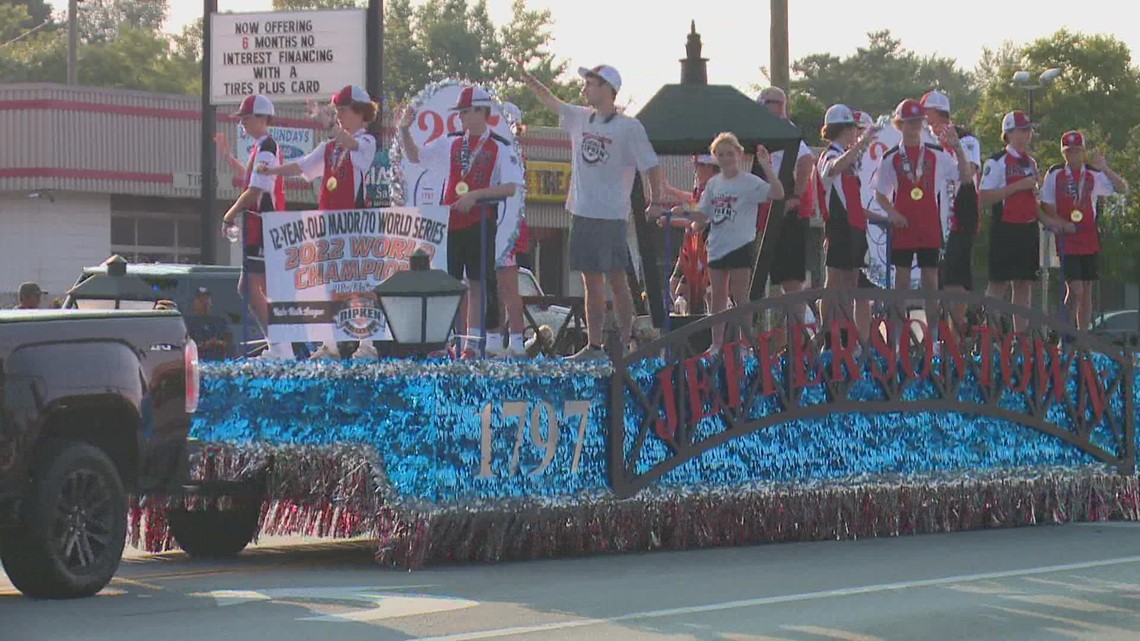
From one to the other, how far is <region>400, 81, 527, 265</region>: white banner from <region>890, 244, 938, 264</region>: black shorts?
2.81 metres

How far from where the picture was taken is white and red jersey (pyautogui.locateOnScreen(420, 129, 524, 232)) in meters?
14.1

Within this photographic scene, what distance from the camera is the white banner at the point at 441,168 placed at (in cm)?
1468

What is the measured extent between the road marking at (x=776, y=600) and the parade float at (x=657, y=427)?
205 cm

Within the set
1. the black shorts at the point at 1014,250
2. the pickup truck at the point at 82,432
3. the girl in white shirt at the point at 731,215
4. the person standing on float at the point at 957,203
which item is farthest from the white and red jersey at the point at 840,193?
the pickup truck at the point at 82,432

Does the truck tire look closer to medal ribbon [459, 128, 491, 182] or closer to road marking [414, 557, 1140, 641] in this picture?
road marking [414, 557, 1140, 641]

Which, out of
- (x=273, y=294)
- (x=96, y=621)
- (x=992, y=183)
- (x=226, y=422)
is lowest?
(x=96, y=621)

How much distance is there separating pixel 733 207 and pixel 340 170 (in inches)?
107

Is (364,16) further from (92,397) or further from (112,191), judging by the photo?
(112,191)

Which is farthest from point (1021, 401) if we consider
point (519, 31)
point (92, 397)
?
point (519, 31)

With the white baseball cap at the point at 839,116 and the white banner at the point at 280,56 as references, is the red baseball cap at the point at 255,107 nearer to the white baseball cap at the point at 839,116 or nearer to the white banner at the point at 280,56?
the white baseball cap at the point at 839,116

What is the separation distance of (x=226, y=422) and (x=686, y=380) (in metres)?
2.79

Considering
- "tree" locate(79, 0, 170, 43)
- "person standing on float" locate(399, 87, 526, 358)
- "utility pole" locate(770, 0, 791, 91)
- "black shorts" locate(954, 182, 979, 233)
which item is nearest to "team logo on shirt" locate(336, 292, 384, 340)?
"person standing on float" locate(399, 87, 526, 358)

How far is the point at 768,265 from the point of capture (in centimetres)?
1592

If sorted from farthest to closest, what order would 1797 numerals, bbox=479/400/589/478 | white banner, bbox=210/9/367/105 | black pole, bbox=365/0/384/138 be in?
1. white banner, bbox=210/9/367/105
2. black pole, bbox=365/0/384/138
3. 1797 numerals, bbox=479/400/589/478
